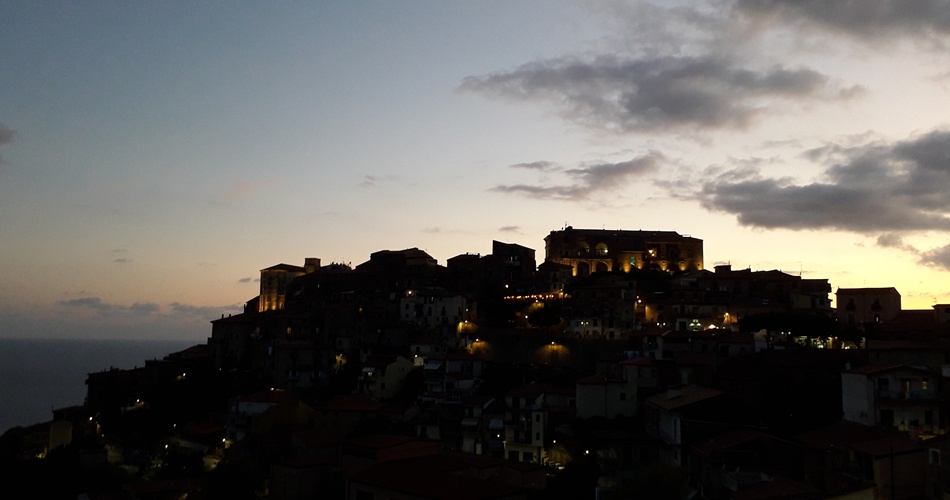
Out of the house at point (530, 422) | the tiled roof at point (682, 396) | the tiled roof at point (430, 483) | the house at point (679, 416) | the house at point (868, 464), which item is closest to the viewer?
the tiled roof at point (430, 483)

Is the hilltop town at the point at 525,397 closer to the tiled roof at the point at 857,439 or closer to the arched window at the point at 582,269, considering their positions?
the tiled roof at the point at 857,439

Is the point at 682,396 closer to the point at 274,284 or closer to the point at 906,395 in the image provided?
the point at 906,395

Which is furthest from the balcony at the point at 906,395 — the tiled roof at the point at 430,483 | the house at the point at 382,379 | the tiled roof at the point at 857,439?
the house at the point at 382,379

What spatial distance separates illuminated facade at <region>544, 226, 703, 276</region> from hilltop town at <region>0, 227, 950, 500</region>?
7.43 feet

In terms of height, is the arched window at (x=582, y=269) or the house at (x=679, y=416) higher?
the arched window at (x=582, y=269)

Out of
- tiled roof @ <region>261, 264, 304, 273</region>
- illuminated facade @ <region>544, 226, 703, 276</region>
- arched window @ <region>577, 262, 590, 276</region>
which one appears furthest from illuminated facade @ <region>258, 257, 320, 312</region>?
arched window @ <region>577, 262, 590, 276</region>

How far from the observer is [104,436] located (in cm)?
5494

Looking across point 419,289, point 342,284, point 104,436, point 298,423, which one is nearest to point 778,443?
point 298,423

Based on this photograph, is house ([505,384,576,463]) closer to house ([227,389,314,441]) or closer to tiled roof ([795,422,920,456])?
house ([227,389,314,441])

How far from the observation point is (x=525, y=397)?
42.6 m

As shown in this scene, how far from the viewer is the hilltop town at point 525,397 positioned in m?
30.3

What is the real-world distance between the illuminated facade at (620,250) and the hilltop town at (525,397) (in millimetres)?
2266

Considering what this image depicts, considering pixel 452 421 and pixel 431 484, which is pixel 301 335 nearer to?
pixel 452 421

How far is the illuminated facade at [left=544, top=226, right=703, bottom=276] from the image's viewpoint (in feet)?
266
